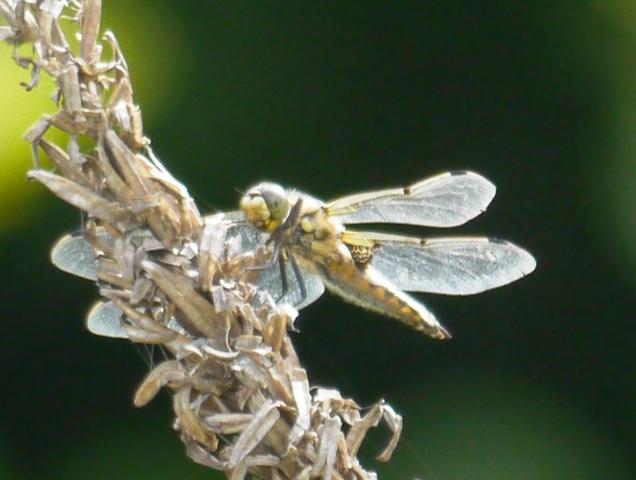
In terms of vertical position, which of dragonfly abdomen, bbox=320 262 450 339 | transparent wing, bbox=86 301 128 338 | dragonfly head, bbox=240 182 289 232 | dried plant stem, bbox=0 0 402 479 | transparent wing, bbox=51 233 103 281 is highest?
dried plant stem, bbox=0 0 402 479

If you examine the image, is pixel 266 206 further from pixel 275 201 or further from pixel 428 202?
pixel 428 202

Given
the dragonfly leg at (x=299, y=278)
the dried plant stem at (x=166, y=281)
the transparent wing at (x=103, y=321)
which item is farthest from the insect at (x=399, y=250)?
the dried plant stem at (x=166, y=281)

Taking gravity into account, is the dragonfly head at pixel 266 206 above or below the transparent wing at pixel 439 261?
above

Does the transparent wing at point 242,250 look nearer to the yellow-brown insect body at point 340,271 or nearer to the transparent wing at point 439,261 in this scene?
the yellow-brown insect body at point 340,271

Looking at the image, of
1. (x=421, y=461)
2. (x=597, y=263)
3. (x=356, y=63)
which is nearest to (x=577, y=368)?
(x=597, y=263)

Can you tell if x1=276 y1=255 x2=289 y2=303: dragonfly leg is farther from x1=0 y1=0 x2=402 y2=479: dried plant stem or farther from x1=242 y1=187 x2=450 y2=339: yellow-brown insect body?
x1=0 y1=0 x2=402 y2=479: dried plant stem

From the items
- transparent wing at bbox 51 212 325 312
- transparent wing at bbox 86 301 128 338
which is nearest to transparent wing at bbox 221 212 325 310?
transparent wing at bbox 51 212 325 312

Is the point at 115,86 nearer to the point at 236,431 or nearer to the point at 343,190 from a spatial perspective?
the point at 236,431

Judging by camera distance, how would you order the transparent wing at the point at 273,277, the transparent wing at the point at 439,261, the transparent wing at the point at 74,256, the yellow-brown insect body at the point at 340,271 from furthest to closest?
the transparent wing at the point at 439,261, the yellow-brown insect body at the point at 340,271, the transparent wing at the point at 273,277, the transparent wing at the point at 74,256
